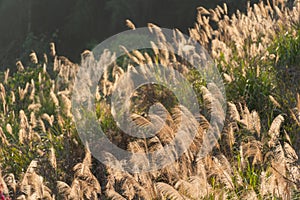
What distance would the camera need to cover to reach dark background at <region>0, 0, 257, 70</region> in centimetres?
1519

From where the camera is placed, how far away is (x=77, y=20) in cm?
1622

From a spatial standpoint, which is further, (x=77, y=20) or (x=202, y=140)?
(x=77, y=20)

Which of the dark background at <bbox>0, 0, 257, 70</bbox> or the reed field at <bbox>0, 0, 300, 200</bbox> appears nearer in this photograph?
the reed field at <bbox>0, 0, 300, 200</bbox>

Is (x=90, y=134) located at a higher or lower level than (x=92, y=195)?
higher

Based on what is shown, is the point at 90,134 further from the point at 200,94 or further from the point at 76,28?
the point at 76,28

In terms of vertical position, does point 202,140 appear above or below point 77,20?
below

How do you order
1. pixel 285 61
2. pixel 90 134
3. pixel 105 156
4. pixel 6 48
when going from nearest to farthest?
pixel 105 156
pixel 90 134
pixel 285 61
pixel 6 48

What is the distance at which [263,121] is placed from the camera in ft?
16.9

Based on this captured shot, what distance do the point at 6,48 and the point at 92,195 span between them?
1497 cm

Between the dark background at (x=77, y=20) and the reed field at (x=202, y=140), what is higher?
the dark background at (x=77, y=20)

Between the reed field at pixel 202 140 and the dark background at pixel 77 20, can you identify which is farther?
the dark background at pixel 77 20

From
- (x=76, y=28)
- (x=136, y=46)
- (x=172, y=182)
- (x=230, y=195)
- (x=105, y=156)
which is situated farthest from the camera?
(x=76, y=28)

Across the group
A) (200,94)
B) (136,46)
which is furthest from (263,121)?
(136,46)

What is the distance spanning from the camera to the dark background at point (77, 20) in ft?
49.8
